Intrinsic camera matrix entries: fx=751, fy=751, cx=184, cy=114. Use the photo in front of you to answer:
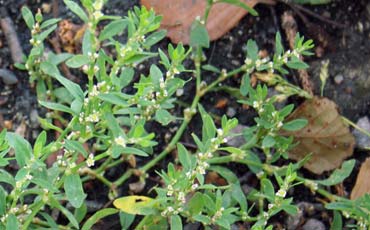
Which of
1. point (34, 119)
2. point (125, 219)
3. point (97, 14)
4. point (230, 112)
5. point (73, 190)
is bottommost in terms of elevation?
point (125, 219)

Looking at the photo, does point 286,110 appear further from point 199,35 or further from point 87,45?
point 87,45

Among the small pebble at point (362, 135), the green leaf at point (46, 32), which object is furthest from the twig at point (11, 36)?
the small pebble at point (362, 135)

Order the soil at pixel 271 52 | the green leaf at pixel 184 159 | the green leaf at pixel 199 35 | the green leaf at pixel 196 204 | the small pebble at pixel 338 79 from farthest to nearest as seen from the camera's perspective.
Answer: the small pebble at pixel 338 79, the soil at pixel 271 52, the green leaf at pixel 199 35, the green leaf at pixel 196 204, the green leaf at pixel 184 159

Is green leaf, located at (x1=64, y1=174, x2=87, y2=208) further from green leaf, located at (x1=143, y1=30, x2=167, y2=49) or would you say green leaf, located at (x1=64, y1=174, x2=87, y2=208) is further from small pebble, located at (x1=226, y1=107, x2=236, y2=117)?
small pebble, located at (x1=226, y1=107, x2=236, y2=117)

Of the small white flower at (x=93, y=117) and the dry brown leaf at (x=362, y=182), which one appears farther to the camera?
the dry brown leaf at (x=362, y=182)

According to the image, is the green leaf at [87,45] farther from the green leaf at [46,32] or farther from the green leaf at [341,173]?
the green leaf at [341,173]

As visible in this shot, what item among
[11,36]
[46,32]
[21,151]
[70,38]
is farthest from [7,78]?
[21,151]
